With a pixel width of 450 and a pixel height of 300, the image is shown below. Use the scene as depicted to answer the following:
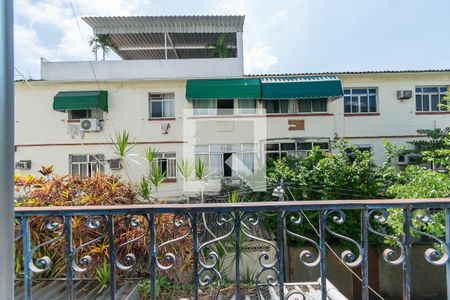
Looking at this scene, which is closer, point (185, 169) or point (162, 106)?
point (185, 169)

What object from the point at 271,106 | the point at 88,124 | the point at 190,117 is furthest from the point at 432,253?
the point at 88,124

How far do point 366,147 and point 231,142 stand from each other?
5.76 metres

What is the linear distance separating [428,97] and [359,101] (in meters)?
2.93

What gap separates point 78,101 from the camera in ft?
36.3

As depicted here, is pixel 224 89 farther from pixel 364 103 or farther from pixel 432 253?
pixel 432 253

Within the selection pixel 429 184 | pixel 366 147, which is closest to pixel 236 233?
pixel 429 184

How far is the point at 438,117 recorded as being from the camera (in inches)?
461

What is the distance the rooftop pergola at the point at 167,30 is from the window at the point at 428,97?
8157mm

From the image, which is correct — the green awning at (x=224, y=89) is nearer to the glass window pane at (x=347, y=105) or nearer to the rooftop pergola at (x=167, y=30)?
the rooftop pergola at (x=167, y=30)

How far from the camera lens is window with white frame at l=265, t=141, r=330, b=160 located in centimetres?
1168

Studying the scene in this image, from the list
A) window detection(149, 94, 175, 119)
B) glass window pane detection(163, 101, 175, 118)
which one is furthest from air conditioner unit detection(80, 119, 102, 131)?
glass window pane detection(163, 101, 175, 118)

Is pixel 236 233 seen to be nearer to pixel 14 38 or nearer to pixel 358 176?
pixel 14 38

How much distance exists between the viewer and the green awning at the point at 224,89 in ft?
35.0

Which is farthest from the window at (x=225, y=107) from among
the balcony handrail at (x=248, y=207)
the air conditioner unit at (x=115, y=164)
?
the balcony handrail at (x=248, y=207)
